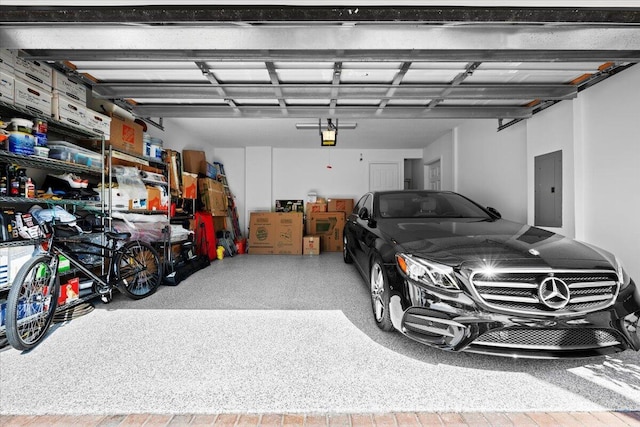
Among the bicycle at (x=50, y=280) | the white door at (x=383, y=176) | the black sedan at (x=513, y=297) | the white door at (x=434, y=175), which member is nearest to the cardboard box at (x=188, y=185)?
the bicycle at (x=50, y=280)

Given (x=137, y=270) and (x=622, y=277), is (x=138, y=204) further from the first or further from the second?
(x=622, y=277)

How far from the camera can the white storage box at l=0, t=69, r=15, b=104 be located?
2158 mm

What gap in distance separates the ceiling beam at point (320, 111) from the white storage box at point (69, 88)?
2.34 feet

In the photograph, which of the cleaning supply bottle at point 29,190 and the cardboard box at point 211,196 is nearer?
the cleaning supply bottle at point 29,190

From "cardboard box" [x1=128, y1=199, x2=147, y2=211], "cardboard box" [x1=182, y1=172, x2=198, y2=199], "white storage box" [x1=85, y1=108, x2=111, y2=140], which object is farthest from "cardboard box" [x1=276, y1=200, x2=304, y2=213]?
"white storage box" [x1=85, y1=108, x2=111, y2=140]

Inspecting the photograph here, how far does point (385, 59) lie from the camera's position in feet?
7.63

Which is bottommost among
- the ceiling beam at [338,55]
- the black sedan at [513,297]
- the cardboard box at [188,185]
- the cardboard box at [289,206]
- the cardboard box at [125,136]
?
the black sedan at [513,297]

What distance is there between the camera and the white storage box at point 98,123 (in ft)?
9.76

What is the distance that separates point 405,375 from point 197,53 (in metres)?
2.78

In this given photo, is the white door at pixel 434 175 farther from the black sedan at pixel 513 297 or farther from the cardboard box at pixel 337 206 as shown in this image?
the black sedan at pixel 513 297

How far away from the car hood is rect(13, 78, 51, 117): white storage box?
3.13 metres

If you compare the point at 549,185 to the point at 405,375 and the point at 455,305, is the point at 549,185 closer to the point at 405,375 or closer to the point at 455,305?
the point at 455,305

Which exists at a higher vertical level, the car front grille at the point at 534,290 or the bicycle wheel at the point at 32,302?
the car front grille at the point at 534,290

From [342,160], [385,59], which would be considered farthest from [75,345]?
[342,160]
